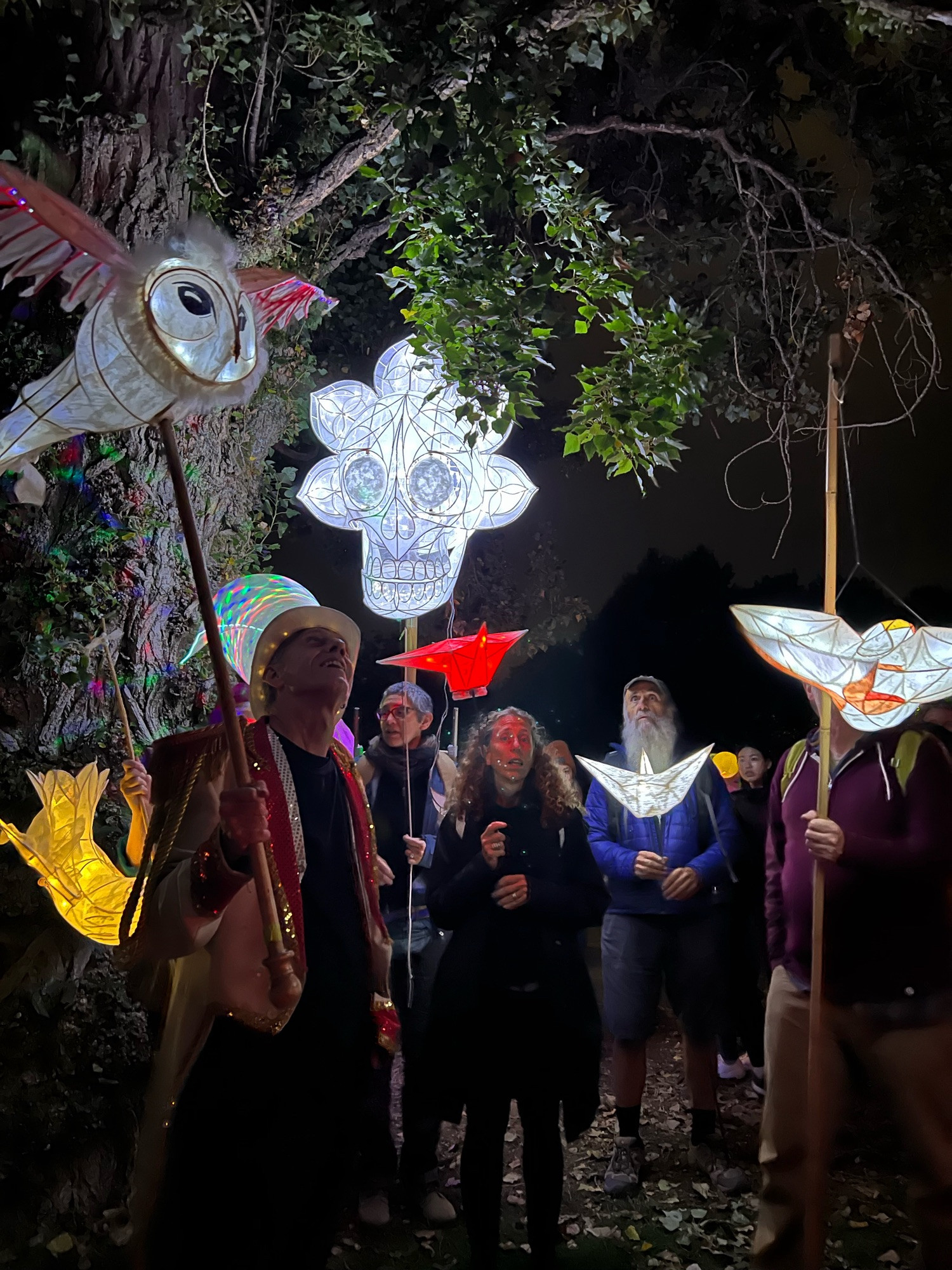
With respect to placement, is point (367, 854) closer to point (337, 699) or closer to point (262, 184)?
point (337, 699)

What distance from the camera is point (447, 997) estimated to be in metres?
3.18

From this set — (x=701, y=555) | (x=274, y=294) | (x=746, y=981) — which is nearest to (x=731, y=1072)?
(x=746, y=981)

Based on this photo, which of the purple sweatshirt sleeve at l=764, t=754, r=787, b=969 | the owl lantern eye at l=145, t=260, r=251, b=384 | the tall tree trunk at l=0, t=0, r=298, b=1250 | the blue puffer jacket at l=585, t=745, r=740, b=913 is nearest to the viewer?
the owl lantern eye at l=145, t=260, r=251, b=384

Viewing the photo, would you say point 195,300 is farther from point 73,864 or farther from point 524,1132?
point 524,1132

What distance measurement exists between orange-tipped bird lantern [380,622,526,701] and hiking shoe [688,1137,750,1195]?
2.08 meters

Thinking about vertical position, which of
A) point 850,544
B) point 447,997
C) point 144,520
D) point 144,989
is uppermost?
point 850,544

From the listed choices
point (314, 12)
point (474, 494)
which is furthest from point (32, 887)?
point (314, 12)

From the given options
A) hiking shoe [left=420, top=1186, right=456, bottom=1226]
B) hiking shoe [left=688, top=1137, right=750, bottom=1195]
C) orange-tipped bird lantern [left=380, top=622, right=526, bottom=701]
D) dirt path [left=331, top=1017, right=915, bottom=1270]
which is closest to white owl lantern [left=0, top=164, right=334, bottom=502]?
orange-tipped bird lantern [left=380, top=622, right=526, bottom=701]

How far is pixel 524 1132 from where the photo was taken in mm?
2986

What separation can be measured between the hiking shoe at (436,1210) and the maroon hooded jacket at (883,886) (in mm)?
1625

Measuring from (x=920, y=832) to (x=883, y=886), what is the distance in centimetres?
20

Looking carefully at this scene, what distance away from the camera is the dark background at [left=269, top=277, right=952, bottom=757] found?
6.56m

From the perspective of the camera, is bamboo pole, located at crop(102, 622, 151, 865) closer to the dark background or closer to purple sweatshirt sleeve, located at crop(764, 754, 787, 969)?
purple sweatshirt sleeve, located at crop(764, 754, 787, 969)

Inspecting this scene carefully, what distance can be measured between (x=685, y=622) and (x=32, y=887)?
9.92 m
